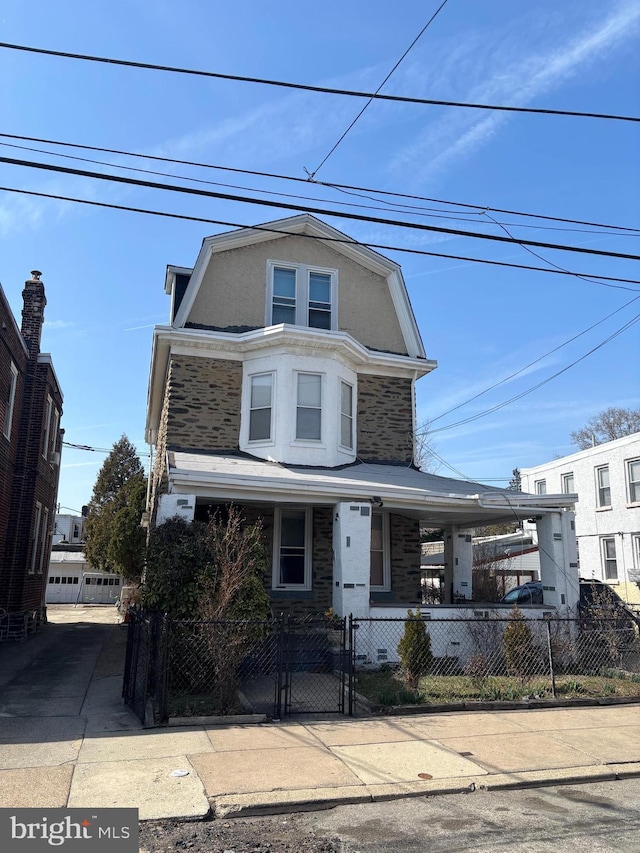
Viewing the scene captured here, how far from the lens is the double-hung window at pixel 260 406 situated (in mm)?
14547

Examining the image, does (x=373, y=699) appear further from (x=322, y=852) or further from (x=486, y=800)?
(x=322, y=852)

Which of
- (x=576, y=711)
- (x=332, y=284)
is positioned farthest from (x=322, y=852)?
(x=332, y=284)

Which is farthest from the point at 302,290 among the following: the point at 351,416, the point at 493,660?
the point at 493,660

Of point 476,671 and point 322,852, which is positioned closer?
point 322,852

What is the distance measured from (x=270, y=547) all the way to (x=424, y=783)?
27.9 ft

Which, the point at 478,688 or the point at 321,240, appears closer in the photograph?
the point at 478,688

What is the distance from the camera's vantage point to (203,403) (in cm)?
1462

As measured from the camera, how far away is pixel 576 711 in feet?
30.5

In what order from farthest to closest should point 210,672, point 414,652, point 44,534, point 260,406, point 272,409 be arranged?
1. point 44,534
2. point 260,406
3. point 272,409
4. point 414,652
5. point 210,672

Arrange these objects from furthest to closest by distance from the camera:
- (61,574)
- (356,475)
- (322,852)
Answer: (61,574) → (356,475) → (322,852)

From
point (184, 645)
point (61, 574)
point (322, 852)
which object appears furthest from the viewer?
point (61, 574)

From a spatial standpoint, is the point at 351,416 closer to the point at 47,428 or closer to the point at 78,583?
the point at 47,428

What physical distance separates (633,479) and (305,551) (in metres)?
14.4

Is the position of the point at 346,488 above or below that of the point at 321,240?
below
